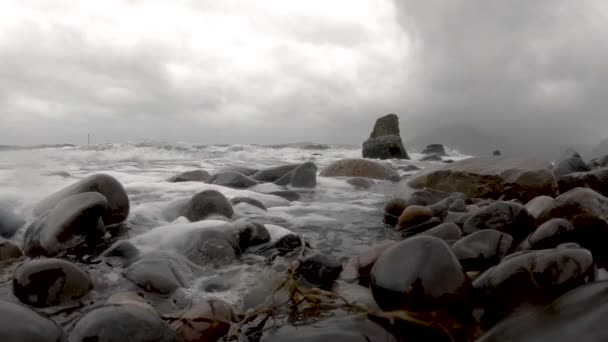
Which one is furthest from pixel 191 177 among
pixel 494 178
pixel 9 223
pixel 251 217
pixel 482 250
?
pixel 482 250

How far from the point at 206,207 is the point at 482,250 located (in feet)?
7.38

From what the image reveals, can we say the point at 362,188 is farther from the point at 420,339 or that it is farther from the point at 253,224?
the point at 420,339

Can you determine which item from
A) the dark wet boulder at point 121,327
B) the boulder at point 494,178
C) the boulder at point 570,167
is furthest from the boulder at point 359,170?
the dark wet boulder at point 121,327

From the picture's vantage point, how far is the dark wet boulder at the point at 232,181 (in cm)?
579

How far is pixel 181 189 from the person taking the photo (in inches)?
201

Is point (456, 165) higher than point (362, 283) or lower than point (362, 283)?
higher

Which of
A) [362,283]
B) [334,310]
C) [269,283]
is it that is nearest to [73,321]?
[269,283]

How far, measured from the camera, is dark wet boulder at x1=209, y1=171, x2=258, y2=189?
5789 mm

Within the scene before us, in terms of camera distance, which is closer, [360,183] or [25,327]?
[25,327]

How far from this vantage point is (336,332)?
146 cm

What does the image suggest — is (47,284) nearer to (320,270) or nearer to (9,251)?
(9,251)

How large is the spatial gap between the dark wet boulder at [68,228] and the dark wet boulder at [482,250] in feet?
7.61

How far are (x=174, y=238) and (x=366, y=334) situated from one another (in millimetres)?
1738

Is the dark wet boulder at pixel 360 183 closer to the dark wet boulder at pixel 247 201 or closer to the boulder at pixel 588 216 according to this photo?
the dark wet boulder at pixel 247 201
